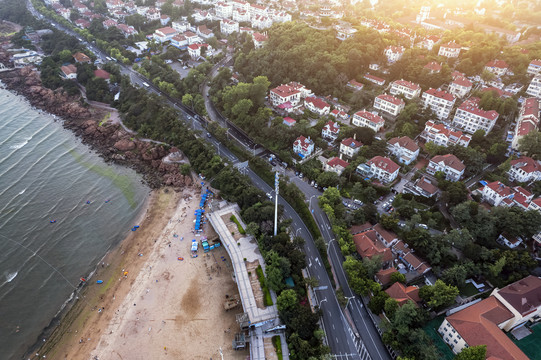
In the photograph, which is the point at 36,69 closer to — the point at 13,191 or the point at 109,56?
the point at 109,56

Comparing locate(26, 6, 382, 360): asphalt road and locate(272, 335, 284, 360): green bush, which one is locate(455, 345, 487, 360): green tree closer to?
locate(26, 6, 382, 360): asphalt road

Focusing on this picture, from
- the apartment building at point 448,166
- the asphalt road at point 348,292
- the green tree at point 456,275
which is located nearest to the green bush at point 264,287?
the asphalt road at point 348,292

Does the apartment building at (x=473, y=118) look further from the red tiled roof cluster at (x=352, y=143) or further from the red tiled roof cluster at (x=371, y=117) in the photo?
the red tiled roof cluster at (x=352, y=143)

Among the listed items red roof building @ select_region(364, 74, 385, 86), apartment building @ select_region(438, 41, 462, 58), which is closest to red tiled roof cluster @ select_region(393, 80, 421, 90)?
red roof building @ select_region(364, 74, 385, 86)

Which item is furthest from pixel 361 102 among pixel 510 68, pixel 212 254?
pixel 212 254

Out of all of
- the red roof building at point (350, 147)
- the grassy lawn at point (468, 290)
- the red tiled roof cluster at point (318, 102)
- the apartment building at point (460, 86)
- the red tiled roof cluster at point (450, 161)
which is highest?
the apartment building at point (460, 86)

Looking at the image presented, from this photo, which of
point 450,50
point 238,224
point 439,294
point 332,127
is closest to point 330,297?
point 439,294
